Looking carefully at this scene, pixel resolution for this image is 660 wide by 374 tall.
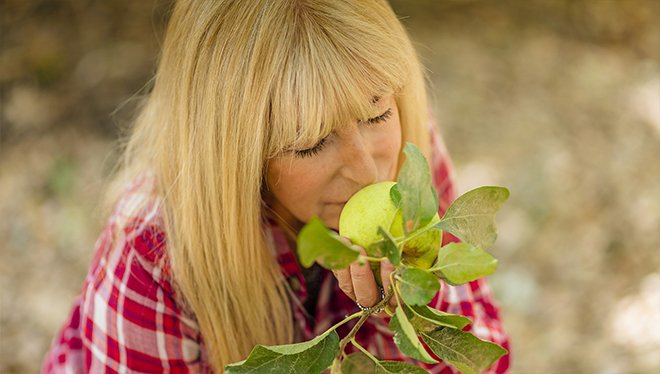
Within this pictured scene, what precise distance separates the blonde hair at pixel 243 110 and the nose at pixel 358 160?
4 centimetres

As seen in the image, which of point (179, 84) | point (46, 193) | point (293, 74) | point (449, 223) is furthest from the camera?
point (46, 193)

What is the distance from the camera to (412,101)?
130cm

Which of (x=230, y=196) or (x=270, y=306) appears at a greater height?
(x=230, y=196)

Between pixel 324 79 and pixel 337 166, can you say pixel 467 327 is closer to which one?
pixel 337 166

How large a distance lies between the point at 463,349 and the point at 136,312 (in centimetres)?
62

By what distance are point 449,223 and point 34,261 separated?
6.07ft

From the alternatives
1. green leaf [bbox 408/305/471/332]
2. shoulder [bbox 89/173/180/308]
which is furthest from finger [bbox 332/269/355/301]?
shoulder [bbox 89/173/180/308]

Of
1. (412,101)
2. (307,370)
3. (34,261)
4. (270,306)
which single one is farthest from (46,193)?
(307,370)

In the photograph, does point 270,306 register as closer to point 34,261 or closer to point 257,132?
point 257,132

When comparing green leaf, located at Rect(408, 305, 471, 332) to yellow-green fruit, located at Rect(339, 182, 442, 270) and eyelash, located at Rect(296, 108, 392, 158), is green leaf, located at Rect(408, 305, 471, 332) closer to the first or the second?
yellow-green fruit, located at Rect(339, 182, 442, 270)

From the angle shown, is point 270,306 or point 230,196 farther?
point 270,306

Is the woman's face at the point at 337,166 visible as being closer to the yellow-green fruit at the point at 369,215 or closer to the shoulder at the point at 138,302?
the yellow-green fruit at the point at 369,215

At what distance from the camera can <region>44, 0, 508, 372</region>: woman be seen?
1.07 metres

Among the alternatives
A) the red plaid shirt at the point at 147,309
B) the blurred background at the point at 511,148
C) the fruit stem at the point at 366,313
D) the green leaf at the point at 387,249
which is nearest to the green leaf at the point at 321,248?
the green leaf at the point at 387,249
